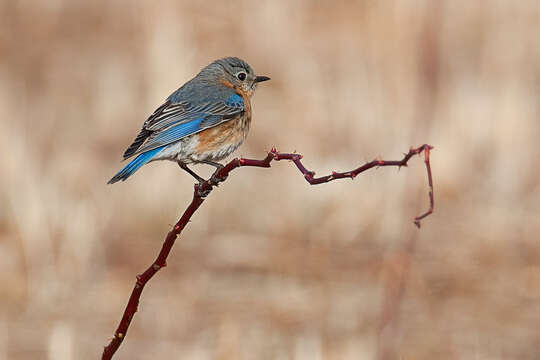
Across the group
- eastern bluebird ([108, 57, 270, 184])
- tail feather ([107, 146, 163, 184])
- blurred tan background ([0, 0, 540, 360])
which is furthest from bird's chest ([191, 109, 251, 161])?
blurred tan background ([0, 0, 540, 360])

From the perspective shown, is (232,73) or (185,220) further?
(232,73)

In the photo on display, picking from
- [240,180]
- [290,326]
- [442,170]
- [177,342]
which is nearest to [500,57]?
[442,170]

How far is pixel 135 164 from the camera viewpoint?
16.0ft

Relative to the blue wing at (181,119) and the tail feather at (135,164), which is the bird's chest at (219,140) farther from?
the tail feather at (135,164)

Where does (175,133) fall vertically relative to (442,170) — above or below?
below

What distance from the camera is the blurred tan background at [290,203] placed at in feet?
25.0

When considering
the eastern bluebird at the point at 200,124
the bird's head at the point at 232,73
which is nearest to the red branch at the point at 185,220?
the eastern bluebird at the point at 200,124

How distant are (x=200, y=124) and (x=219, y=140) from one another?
0.13 meters

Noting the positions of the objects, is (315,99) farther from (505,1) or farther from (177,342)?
(177,342)

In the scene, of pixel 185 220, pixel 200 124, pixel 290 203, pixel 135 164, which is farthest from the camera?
pixel 290 203

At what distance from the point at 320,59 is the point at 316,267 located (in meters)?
3.57

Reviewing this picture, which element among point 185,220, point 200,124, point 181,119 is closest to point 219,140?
point 200,124

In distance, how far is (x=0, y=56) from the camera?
12062 millimetres

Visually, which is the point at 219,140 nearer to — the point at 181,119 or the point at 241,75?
the point at 181,119
